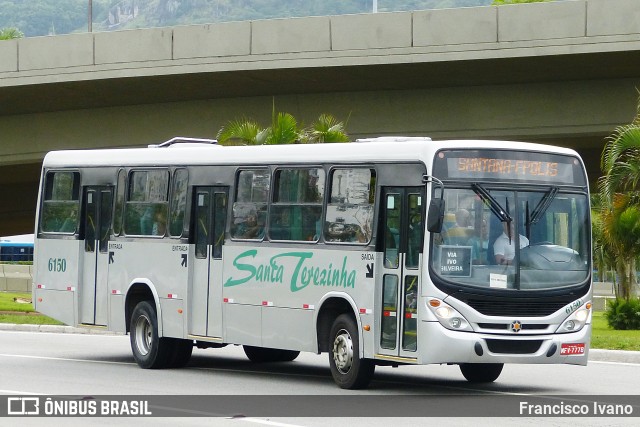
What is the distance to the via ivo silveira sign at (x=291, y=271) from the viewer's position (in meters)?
15.9

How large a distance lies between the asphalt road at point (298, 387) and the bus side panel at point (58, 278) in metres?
0.76

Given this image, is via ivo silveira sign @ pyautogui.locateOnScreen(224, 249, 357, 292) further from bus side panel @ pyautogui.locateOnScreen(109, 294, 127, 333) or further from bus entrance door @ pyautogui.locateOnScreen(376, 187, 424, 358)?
bus side panel @ pyautogui.locateOnScreen(109, 294, 127, 333)

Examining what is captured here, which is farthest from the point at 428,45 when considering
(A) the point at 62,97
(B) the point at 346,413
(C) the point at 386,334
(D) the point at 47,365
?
(B) the point at 346,413

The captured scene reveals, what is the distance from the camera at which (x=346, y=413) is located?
13.1 m

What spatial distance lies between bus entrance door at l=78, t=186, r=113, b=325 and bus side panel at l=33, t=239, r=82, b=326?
0.14 meters

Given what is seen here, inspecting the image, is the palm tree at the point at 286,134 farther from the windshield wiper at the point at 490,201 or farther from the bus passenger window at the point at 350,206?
the windshield wiper at the point at 490,201

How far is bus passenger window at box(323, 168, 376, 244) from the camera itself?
15641 mm

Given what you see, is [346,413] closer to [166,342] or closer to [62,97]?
[166,342]

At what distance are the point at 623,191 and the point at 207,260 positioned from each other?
1389 cm

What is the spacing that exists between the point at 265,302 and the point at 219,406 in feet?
11.7

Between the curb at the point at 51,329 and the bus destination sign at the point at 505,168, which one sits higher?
the bus destination sign at the point at 505,168

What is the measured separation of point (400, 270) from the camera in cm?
1504

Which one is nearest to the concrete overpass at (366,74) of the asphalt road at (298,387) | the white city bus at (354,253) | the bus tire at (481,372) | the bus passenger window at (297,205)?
the asphalt road at (298,387)
